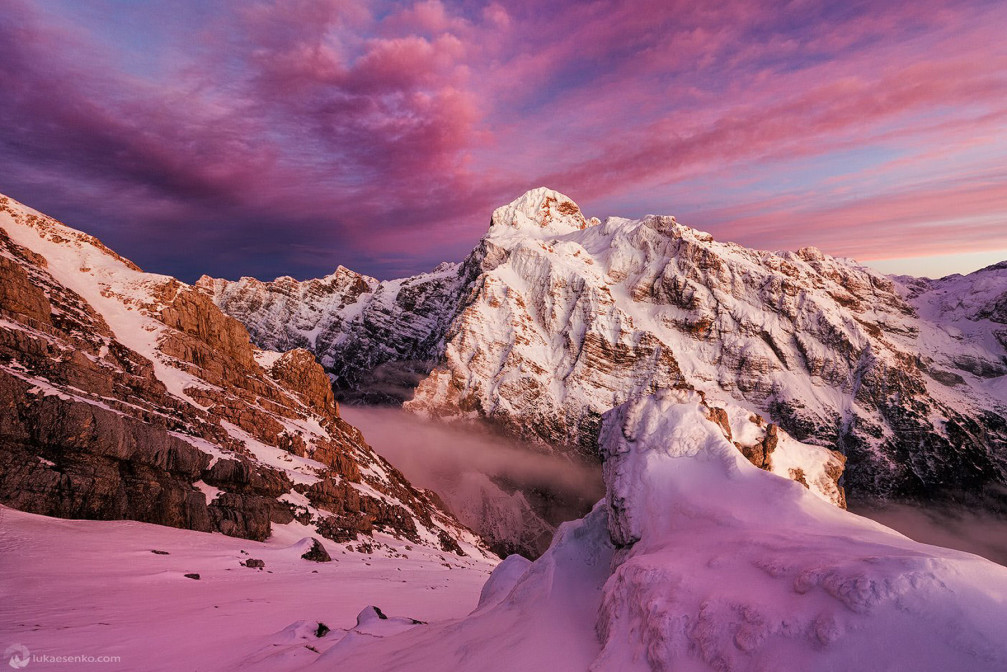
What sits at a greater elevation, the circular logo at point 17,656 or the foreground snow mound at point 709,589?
the foreground snow mound at point 709,589

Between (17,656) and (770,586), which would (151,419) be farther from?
(770,586)

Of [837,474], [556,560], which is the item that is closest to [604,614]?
[556,560]

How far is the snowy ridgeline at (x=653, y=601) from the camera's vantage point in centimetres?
501

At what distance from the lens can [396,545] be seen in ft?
202

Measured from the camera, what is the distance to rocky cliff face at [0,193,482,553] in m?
33.8

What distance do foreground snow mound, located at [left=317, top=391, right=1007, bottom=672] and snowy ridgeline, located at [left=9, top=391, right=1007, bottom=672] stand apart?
0.03 meters


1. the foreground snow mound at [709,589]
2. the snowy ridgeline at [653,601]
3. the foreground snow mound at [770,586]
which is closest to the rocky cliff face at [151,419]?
the snowy ridgeline at [653,601]

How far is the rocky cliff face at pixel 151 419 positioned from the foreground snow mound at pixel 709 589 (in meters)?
36.8

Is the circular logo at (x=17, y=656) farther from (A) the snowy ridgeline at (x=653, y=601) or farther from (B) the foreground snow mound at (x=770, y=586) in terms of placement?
(B) the foreground snow mound at (x=770, y=586)

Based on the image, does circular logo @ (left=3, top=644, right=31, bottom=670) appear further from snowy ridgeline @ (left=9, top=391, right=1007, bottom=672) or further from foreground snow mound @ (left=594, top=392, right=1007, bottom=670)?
foreground snow mound @ (left=594, top=392, right=1007, bottom=670)

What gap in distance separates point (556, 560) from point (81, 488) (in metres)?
38.4

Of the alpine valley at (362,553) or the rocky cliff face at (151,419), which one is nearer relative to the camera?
the alpine valley at (362,553)

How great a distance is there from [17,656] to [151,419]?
144ft

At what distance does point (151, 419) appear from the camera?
45.2 m
